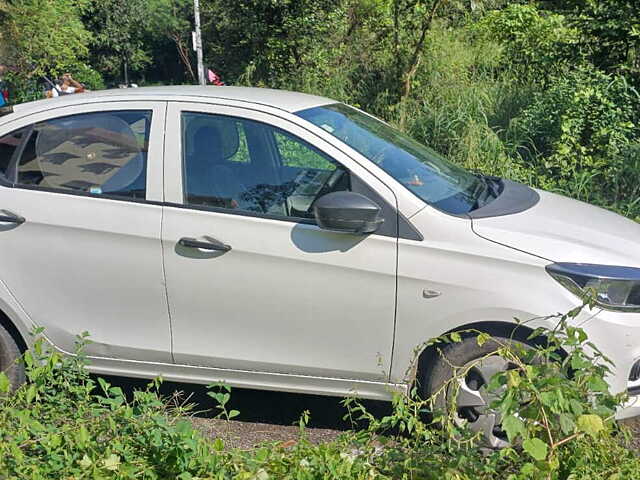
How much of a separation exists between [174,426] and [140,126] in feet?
6.31

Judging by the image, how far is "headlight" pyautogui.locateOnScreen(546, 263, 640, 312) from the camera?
3652 millimetres

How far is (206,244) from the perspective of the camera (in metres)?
3.99

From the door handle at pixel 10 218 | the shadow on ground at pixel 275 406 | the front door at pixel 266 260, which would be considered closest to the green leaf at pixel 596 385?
the front door at pixel 266 260

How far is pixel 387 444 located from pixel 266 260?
1291 mm

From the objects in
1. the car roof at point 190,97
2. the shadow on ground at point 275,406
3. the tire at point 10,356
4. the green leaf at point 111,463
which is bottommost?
the shadow on ground at point 275,406

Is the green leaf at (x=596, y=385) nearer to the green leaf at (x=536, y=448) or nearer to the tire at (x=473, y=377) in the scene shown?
the green leaf at (x=536, y=448)

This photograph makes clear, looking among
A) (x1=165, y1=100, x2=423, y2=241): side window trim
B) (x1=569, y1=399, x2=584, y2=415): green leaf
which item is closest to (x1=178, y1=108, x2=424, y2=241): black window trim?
(x1=165, y1=100, x2=423, y2=241): side window trim

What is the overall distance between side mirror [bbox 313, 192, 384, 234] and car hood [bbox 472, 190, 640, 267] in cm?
52

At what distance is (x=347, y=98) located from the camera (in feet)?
38.2

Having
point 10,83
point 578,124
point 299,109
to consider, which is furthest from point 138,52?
point 299,109

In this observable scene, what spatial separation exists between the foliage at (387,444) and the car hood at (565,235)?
0.83 metres

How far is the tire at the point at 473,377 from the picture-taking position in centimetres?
371

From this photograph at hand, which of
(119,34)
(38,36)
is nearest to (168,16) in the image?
(119,34)

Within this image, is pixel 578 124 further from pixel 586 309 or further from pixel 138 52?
pixel 138 52
